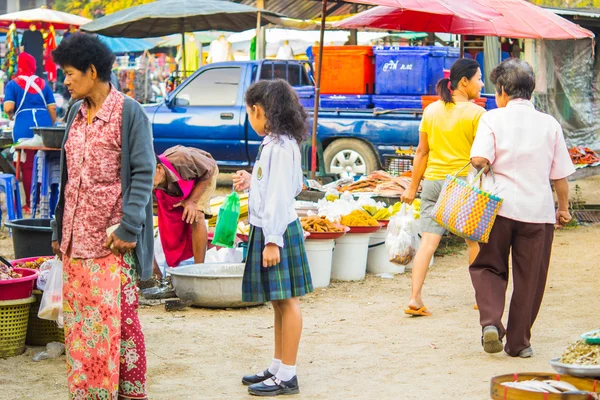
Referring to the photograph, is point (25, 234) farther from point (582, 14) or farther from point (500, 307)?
point (582, 14)

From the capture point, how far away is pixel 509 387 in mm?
3637

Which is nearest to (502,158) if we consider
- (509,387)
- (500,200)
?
(500,200)

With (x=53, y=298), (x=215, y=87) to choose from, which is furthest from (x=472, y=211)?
(x=215, y=87)

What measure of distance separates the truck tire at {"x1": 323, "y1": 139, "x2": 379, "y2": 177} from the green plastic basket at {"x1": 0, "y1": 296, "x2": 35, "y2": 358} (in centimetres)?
→ 802

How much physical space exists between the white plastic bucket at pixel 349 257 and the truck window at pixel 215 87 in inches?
236

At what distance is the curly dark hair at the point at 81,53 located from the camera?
452 cm

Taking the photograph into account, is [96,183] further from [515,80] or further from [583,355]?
[515,80]

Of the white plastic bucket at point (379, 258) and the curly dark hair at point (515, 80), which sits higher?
the curly dark hair at point (515, 80)

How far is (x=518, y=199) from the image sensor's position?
589 centimetres

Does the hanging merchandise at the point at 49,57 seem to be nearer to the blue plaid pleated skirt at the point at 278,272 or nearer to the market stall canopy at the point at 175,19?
the market stall canopy at the point at 175,19

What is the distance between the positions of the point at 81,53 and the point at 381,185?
6.70 metres

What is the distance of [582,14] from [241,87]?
699 cm

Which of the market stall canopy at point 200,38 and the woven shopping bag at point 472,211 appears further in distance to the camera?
the market stall canopy at point 200,38

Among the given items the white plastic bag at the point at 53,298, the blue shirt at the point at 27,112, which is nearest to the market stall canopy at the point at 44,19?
the blue shirt at the point at 27,112
